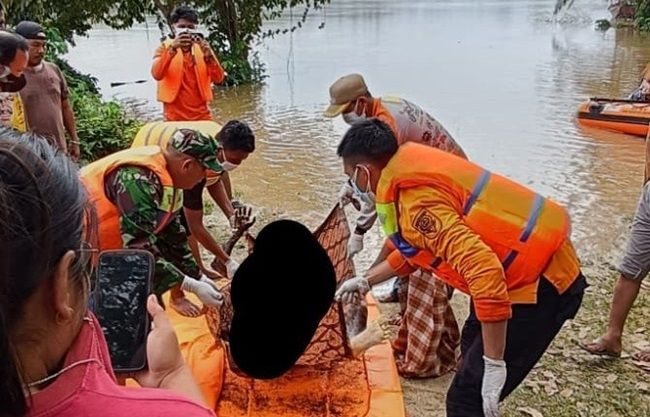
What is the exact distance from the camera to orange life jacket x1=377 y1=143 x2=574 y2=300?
2.12 m

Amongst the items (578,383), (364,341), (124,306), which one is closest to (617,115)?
(578,383)

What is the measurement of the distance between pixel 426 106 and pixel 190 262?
8.51 metres

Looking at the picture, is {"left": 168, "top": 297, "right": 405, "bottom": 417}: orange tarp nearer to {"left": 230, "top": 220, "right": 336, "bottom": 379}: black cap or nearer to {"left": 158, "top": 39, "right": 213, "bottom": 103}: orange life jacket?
{"left": 230, "top": 220, "right": 336, "bottom": 379}: black cap

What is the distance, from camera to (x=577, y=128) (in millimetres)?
9242

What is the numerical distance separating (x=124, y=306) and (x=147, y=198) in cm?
103

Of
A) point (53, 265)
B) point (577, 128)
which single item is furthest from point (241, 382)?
point (577, 128)

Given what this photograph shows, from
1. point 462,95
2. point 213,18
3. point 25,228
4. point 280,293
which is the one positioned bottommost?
point 462,95

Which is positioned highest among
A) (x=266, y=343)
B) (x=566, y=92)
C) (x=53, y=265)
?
(x=53, y=265)

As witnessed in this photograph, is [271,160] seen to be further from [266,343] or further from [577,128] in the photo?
[266,343]

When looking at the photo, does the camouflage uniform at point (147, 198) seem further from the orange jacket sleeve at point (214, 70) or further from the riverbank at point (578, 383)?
the orange jacket sleeve at point (214, 70)

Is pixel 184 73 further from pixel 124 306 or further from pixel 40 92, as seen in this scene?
pixel 124 306

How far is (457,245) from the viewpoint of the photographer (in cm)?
202

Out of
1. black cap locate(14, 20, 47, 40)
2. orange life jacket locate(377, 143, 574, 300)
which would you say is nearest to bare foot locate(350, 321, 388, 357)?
orange life jacket locate(377, 143, 574, 300)

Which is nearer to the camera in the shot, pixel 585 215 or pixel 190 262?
pixel 190 262
